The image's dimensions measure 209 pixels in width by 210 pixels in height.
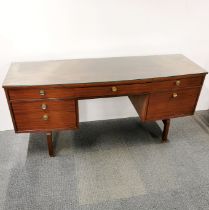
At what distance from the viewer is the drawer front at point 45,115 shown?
137 centimetres

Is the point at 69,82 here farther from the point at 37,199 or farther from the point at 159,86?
the point at 37,199

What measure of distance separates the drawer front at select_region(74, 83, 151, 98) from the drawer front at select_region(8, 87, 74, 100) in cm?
7

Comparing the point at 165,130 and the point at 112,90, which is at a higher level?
the point at 112,90

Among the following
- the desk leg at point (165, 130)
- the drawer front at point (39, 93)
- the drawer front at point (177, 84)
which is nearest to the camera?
the drawer front at point (39, 93)

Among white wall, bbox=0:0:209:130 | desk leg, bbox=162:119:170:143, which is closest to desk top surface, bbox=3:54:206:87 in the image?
white wall, bbox=0:0:209:130

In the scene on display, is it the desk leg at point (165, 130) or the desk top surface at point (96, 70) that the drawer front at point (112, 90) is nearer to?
the desk top surface at point (96, 70)

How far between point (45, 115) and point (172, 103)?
0.90 m

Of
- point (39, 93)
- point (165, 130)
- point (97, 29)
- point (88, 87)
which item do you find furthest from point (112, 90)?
point (165, 130)

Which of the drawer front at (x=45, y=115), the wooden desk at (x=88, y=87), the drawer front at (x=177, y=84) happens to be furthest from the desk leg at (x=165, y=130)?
the drawer front at (x=45, y=115)

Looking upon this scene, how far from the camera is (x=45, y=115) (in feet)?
4.67

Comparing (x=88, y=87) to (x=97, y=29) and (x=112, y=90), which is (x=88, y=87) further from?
(x=97, y=29)

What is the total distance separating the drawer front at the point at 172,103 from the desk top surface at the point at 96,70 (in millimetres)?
149

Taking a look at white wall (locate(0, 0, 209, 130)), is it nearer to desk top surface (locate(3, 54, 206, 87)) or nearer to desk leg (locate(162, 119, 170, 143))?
desk top surface (locate(3, 54, 206, 87))

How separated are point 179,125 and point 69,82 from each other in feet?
4.11
